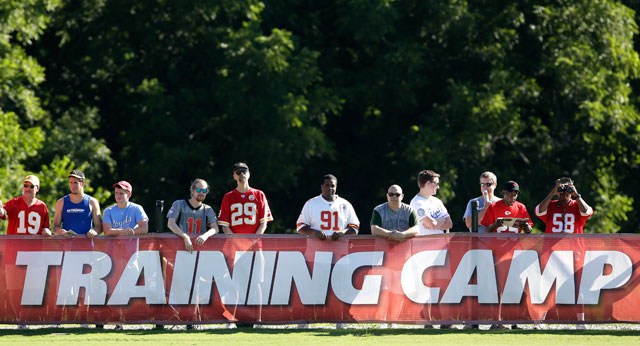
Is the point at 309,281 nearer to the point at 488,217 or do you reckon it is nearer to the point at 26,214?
the point at 488,217

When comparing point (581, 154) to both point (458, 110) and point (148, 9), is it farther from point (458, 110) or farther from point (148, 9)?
A: point (148, 9)

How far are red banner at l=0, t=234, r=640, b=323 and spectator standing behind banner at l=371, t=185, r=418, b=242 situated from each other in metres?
0.19

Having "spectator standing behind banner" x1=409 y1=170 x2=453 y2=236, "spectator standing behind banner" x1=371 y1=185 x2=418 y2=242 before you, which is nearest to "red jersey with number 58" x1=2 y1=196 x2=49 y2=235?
"spectator standing behind banner" x1=371 y1=185 x2=418 y2=242

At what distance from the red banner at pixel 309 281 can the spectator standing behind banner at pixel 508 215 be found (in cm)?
48

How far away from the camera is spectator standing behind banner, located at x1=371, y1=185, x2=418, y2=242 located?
15359mm

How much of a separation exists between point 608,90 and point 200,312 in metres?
19.6

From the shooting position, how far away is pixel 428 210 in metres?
15.9

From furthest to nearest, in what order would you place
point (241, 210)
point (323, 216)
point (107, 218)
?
1. point (241, 210)
2. point (107, 218)
3. point (323, 216)

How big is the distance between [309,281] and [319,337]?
1072 millimetres

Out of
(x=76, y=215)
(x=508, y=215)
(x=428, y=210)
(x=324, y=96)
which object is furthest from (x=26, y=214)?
(x=324, y=96)

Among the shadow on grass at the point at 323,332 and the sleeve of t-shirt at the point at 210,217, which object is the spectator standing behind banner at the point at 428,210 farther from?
the sleeve of t-shirt at the point at 210,217

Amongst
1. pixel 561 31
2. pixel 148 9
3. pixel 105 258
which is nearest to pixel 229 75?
pixel 148 9

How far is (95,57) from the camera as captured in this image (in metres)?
33.4

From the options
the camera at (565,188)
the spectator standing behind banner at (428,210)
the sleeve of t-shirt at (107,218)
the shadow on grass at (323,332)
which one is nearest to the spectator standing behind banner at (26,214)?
the sleeve of t-shirt at (107,218)
